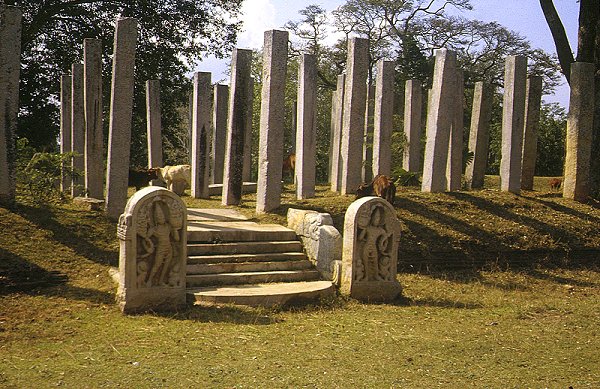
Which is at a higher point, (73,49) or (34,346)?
(73,49)

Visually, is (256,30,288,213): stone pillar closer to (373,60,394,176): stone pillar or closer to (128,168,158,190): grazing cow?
(373,60,394,176): stone pillar

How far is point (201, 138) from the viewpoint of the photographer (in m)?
15.0

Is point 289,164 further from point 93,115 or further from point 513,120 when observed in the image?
point 93,115

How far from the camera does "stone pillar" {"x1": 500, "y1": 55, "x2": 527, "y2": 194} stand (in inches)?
536

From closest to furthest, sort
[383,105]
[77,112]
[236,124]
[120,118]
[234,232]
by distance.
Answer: [234,232] < [120,118] < [236,124] < [383,105] < [77,112]

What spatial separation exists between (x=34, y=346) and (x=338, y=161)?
37.0ft

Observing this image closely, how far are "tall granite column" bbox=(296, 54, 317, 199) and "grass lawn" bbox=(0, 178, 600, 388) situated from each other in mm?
1453

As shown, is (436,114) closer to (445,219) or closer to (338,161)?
(445,219)

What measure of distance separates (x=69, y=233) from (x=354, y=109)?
576cm

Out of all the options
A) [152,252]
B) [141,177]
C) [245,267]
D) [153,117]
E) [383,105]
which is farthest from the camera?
[153,117]

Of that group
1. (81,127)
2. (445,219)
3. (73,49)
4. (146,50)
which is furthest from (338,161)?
(73,49)

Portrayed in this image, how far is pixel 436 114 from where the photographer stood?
12586 millimetres

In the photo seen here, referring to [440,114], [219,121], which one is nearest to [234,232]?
[440,114]

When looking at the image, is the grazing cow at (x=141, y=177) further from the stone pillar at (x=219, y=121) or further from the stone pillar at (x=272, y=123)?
the stone pillar at (x=272, y=123)
